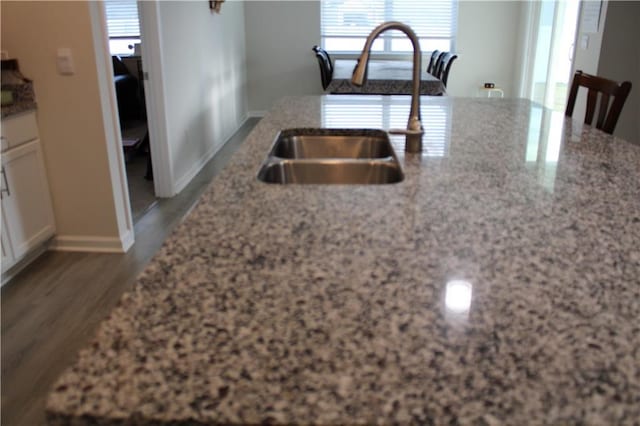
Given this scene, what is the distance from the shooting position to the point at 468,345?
0.69 m

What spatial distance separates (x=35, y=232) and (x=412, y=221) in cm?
254

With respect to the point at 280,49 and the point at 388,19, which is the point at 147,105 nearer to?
the point at 280,49

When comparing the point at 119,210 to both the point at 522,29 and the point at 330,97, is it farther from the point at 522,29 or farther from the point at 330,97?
the point at 522,29

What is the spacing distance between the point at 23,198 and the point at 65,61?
2.51 ft

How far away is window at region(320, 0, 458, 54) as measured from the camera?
7.05m

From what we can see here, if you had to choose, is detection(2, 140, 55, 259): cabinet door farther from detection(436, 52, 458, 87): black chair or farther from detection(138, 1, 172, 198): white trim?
detection(436, 52, 458, 87): black chair

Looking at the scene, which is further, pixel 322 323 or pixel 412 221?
pixel 412 221

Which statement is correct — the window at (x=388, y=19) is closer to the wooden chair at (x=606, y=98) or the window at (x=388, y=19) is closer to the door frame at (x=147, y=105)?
the door frame at (x=147, y=105)

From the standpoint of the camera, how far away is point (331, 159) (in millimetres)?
1708

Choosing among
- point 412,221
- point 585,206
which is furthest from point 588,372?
point 585,206

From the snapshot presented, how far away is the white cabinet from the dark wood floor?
0.59 ft

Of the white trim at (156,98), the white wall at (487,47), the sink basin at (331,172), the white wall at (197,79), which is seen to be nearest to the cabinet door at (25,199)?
the white trim at (156,98)

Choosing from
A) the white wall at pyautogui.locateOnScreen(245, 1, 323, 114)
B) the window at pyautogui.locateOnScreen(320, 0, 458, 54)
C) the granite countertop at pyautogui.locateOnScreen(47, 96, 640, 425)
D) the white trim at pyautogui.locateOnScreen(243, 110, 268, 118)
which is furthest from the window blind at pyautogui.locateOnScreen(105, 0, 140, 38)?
the granite countertop at pyautogui.locateOnScreen(47, 96, 640, 425)

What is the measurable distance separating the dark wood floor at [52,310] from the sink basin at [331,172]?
1.22 m
